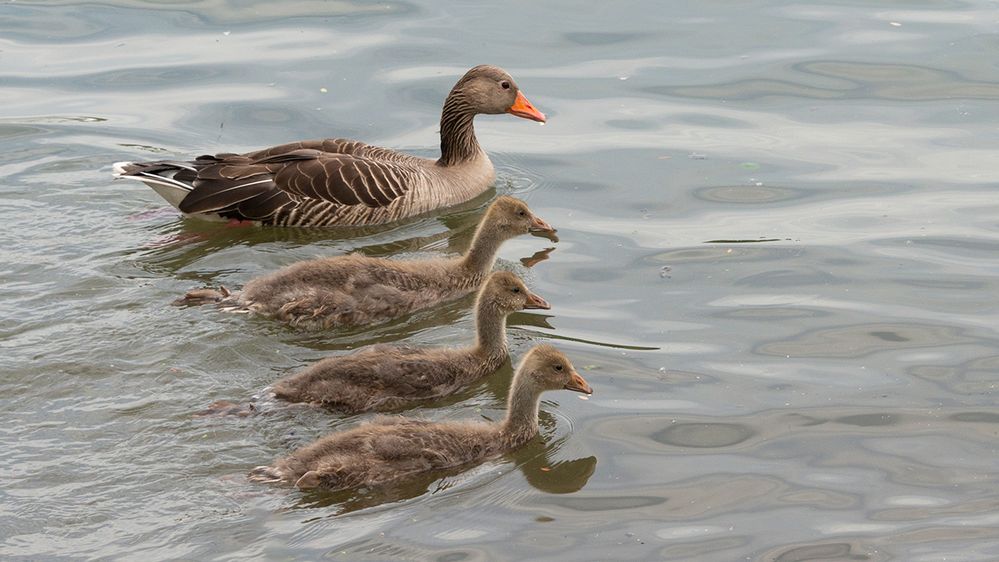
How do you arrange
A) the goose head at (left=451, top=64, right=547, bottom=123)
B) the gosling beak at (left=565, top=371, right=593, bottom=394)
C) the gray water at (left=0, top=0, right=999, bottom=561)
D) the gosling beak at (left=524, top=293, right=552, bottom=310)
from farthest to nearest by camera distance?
the goose head at (left=451, top=64, right=547, bottom=123), the gosling beak at (left=524, top=293, right=552, bottom=310), the gosling beak at (left=565, top=371, right=593, bottom=394), the gray water at (left=0, top=0, right=999, bottom=561)

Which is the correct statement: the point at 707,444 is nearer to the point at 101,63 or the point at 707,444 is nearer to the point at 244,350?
the point at 244,350

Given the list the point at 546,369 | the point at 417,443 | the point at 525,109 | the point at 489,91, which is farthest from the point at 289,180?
the point at 417,443

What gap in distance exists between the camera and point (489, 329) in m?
10.8

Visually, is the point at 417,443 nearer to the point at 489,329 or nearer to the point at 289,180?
the point at 489,329

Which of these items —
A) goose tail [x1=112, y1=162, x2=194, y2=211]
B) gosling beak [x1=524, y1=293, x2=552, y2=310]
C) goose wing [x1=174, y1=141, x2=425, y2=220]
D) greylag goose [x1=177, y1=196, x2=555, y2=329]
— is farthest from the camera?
goose wing [x1=174, y1=141, x2=425, y2=220]

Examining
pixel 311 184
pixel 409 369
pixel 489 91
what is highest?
pixel 489 91

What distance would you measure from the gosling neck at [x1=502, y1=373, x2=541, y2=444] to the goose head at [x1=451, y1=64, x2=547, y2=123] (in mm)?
5949

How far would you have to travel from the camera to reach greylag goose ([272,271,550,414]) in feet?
32.8

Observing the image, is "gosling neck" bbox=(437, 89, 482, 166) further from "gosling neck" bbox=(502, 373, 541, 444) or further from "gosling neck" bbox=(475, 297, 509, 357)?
"gosling neck" bbox=(502, 373, 541, 444)

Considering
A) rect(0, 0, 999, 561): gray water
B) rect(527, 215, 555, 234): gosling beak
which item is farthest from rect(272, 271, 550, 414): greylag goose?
rect(527, 215, 555, 234): gosling beak

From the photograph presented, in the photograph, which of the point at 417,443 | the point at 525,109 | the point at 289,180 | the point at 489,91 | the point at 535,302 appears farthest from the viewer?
the point at 525,109

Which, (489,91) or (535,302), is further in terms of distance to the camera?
(489,91)

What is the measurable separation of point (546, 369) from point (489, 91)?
6.04 metres

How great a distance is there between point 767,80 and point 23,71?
29.0 feet
